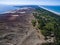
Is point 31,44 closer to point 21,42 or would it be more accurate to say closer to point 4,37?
point 21,42

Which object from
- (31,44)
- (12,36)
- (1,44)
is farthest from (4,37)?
(31,44)

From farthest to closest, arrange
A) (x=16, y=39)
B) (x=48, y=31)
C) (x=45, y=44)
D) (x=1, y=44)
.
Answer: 1. (x=48, y=31)
2. (x=16, y=39)
3. (x=1, y=44)
4. (x=45, y=44)

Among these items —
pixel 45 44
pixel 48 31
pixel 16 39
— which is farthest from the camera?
pixel 48 31

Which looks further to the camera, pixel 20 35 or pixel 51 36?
pixel 20 35

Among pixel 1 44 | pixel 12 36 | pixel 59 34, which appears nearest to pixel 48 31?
pixel 59 34

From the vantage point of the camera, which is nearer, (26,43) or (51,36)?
(26,43)

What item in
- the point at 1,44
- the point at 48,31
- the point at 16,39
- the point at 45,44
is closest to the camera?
the point at 45,44

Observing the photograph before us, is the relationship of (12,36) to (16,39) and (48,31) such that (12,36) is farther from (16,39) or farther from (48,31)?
(48,31)

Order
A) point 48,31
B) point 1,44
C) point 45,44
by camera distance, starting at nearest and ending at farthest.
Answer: point 45,44 < point 1,44 < point 48,31

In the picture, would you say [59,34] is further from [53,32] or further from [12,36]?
[12,36]
